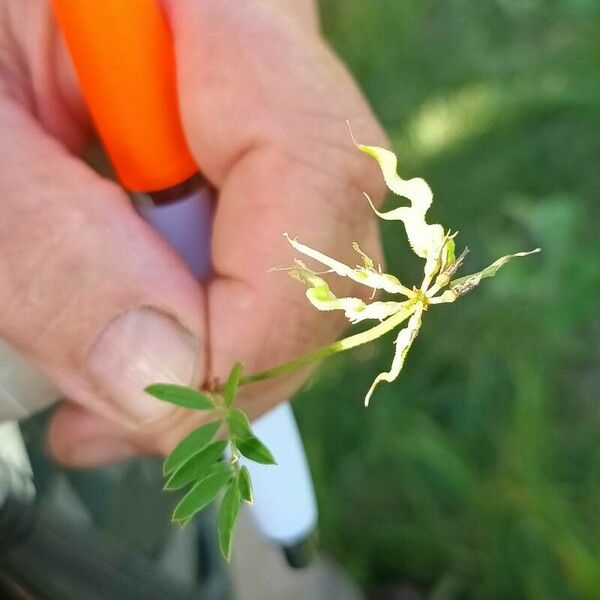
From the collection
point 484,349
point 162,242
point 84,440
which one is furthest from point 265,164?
point 484,349

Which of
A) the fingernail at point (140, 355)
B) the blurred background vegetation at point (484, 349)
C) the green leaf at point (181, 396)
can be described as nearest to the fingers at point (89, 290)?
the fingernail at point (140, 355)

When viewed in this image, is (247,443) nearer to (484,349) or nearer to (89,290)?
(89,290)

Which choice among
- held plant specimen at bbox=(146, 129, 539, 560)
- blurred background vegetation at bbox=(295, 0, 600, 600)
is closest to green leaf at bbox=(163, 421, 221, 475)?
held plant specimen at bbox=(146, 129, 539, 560)

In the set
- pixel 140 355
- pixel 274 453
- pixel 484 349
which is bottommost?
pixel 484 349

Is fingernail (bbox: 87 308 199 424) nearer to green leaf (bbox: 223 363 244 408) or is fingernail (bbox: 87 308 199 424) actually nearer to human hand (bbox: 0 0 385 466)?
human hand (bbox: 0 0 385 466)

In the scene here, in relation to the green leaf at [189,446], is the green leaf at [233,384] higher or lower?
higher

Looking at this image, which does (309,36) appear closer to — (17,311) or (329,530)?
(17,311)

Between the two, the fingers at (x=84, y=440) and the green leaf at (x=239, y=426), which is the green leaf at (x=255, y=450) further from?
the fingers at (x=84, y=440)

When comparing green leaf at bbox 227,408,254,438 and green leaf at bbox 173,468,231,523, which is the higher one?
green leaf at bbox 227,408,254,438
